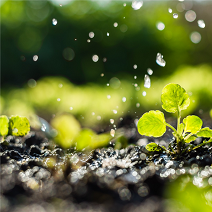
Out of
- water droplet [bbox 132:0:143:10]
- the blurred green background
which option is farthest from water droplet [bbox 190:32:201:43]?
water droplet [bbox 132:0:143:10]

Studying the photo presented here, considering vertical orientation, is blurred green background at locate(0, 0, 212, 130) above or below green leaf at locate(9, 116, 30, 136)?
above

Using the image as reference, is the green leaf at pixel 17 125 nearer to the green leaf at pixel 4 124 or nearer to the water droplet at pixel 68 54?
the green leaf at pixel 4 124

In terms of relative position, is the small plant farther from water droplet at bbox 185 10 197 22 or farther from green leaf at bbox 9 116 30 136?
water droplet at bbox 185 10 197 22

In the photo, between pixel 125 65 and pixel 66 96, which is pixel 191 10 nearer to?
pixel 125 65

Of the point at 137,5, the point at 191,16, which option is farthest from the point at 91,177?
the point at 191,16

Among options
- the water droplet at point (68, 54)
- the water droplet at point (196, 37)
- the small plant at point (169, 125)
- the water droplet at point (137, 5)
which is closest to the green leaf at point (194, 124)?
the small plant at point (169, 125)

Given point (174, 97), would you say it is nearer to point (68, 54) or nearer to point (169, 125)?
point (169, 125)

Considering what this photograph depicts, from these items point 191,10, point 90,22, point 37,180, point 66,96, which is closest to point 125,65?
point 90,22
